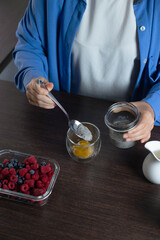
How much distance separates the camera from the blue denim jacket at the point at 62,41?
0.88m

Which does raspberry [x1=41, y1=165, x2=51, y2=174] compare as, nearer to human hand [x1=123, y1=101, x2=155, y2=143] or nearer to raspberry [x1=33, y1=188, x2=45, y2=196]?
raspberry [x1=33, y1=188, x2=45, y2=196]

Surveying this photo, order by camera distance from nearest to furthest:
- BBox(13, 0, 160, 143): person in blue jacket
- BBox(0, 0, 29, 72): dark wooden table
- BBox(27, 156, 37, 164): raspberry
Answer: BBox(27, 156, 37, 164): raspberry < BBox(13, 0, 160, 143): person in blue jacket < BBox(0, 0, 29, 72): dark wooden table

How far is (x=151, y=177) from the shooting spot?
71cm

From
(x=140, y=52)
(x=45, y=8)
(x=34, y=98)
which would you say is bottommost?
(x=34, y=98)

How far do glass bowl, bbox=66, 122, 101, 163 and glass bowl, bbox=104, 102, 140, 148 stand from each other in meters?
0.06

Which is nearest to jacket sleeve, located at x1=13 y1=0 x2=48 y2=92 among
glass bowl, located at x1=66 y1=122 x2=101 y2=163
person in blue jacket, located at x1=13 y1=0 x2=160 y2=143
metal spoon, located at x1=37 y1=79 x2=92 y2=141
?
person in blue jacket, located at x1=13 y1=0 x2=160 y2=143

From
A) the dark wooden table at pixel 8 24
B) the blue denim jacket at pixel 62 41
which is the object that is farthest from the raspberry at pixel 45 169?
the dark wooden table at pixel 8 24

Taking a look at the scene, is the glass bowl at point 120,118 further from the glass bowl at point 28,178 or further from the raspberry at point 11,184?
the raspberry at point 11,184

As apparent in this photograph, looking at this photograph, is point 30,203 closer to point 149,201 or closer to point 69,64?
point 149,201

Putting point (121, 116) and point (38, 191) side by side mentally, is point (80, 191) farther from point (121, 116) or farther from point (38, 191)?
point (121, 116)

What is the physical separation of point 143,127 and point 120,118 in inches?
3.1

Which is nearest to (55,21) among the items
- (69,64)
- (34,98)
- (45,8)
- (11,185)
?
(45,8)

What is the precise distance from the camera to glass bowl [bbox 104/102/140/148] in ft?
2.54

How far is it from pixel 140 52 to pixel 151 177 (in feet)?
1.51
